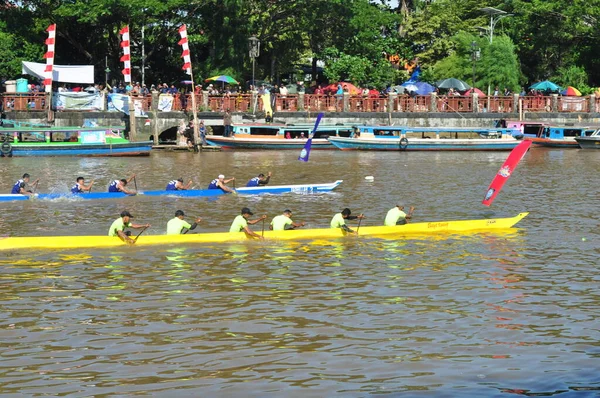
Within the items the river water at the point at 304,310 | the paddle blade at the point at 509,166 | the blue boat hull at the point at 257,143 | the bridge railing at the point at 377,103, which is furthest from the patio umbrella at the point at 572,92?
the paddle blade at the point at 509,166

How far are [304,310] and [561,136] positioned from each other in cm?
3649

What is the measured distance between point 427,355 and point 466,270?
241 inches

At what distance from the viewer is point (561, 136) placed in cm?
4881

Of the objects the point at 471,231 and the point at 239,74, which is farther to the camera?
the point at 239,74

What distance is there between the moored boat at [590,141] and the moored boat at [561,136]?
423 millimetres

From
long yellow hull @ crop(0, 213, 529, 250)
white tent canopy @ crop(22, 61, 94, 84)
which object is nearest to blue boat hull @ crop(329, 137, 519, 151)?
white tent canopy @ crop(22, 61, 94, 84)

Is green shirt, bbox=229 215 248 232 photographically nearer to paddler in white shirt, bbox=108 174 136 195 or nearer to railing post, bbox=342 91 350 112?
paddler in white shirt, bbox=108 174 136 195

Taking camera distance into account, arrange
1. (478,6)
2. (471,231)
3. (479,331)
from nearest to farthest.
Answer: (479,331) < (471,231) < (478,6)

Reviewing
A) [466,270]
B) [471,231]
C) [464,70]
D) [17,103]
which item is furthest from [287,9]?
[466,270]

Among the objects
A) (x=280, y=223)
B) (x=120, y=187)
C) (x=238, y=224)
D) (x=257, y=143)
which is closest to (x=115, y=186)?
(x=120, y=187)

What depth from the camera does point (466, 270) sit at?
18844 millimetres

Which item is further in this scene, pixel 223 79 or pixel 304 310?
pixel 223 79

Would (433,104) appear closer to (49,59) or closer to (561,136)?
(561,136)

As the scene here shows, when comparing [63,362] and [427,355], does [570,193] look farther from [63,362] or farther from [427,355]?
[63,362]
